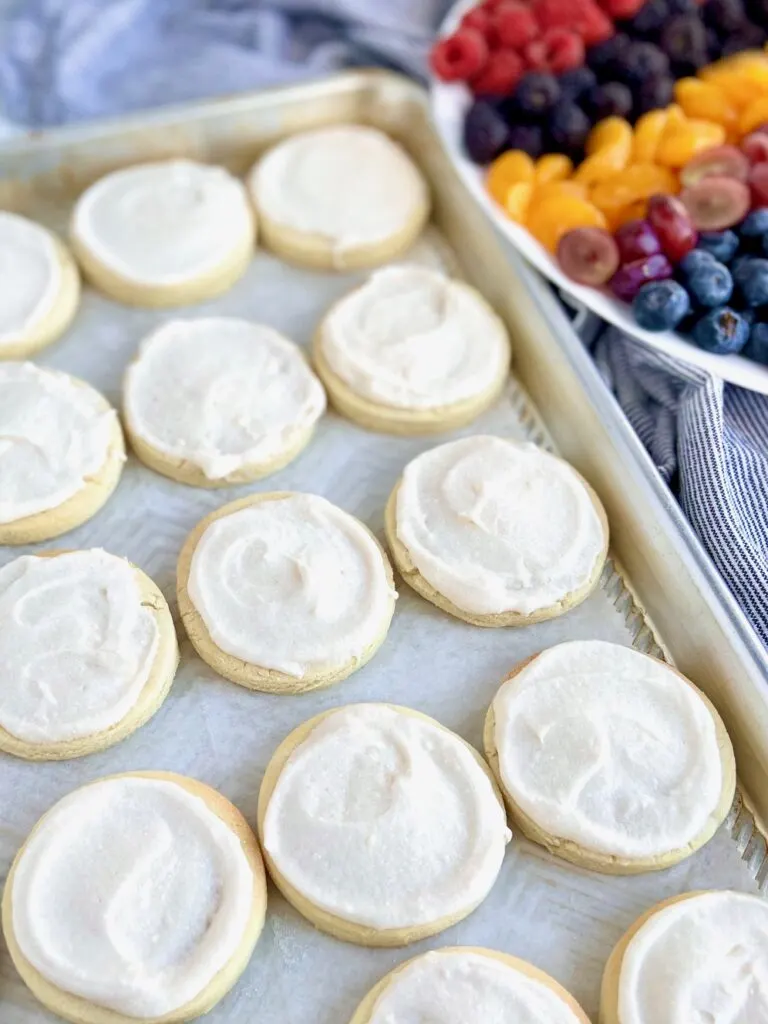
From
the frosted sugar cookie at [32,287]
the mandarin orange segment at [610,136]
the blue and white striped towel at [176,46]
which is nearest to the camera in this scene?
the frosted sugar cookie at [32,287]

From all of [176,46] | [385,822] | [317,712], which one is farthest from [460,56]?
[385,822]

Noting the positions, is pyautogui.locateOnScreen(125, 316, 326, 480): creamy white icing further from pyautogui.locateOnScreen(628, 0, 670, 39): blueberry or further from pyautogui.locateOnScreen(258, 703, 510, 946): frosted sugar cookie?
pyautogui.locateOnScreen(628, 0, 670, 39): blueberry

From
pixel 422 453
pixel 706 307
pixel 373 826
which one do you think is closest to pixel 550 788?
pixel 373 826

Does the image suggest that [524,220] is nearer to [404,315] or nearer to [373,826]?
[404,315]

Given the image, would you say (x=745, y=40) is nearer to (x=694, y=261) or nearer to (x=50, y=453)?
(x=694, y=261)

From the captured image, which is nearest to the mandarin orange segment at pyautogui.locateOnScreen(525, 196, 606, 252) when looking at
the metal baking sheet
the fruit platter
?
the fruit platter

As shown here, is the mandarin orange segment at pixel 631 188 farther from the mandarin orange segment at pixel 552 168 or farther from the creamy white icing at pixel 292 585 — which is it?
the creamy white icing at pixel 292 585

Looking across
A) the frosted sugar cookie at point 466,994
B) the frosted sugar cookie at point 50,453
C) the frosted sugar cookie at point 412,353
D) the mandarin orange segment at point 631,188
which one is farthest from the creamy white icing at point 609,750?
the mandarin orange segment at point 631,188
